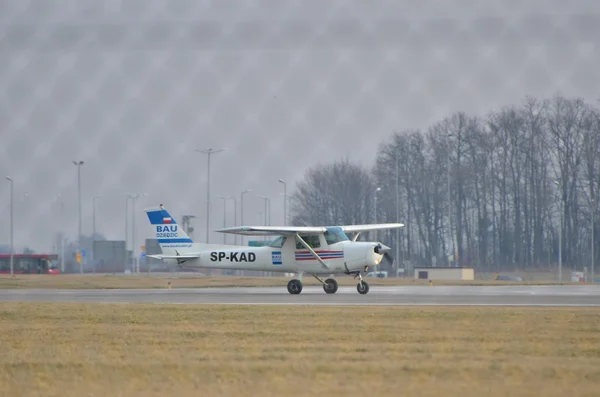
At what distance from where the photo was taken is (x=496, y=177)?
48.5 ft

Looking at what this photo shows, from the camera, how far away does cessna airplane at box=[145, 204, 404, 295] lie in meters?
34.9

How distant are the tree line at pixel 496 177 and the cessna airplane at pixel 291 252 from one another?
1231 cm

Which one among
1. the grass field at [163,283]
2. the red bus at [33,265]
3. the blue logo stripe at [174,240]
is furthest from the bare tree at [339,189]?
the red bus at [33,265]

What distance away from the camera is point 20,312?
22797 millimetres

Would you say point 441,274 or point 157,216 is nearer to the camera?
point 157,216

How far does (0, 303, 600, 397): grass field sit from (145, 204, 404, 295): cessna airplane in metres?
13.1

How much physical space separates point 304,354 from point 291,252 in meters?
22.8

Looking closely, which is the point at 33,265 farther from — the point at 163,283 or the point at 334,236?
the point at 334,236

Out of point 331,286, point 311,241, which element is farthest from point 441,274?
point 331,286

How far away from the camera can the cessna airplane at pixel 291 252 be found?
114 feet

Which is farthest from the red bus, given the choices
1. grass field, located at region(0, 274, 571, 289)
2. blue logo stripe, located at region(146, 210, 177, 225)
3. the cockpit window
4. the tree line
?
the tree line

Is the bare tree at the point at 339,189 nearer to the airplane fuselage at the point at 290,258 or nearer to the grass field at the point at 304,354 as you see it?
the grass field at the point at 304,354

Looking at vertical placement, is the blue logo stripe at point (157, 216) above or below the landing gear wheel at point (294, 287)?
above

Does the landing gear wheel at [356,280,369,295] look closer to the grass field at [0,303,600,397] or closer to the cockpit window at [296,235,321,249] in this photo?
the cockpit window at [296,235,321,249]
